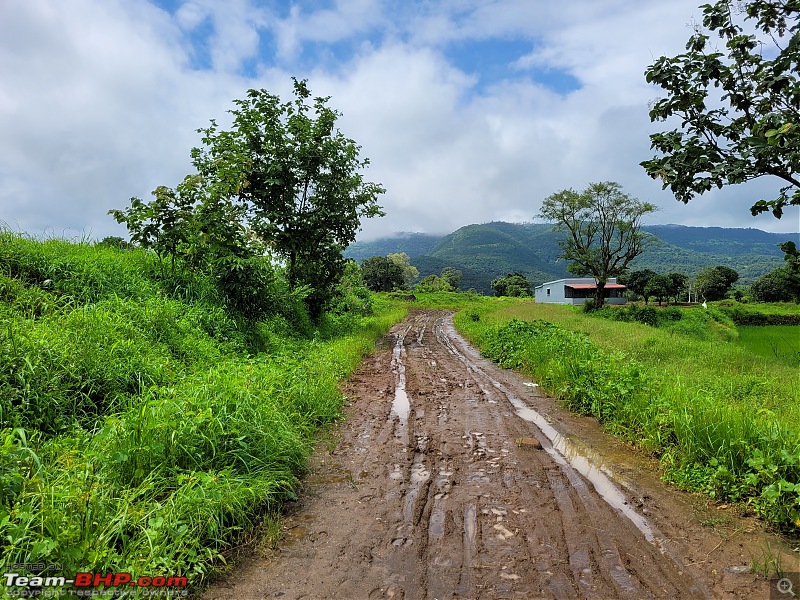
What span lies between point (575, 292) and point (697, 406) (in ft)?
199

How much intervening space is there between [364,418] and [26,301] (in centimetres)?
526

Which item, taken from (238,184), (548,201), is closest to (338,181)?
(238,184)

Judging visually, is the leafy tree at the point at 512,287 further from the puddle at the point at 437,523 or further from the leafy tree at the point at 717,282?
the puddle at the point at 437,523

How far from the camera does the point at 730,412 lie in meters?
5.21

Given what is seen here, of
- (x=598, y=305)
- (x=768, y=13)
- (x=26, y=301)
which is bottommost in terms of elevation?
(x=598, y=305)

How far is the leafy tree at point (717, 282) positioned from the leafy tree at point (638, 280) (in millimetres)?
8367

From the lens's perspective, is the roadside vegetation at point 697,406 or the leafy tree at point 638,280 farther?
the leafy tree at point 638,280

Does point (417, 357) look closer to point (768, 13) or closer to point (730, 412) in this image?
point (730, 412)

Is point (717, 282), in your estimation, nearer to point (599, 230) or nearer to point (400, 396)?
point (599, 230)

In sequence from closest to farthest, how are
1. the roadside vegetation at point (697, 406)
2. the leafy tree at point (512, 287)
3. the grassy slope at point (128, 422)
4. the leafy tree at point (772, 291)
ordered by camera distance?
the grassy slope at point (128, 422) < the roadside vegetation at point (697, 406) < the leafy tree at point (772, 291) < the leafy tree at point (512, 287)

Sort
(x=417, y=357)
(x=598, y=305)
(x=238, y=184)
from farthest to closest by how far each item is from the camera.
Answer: (x=598, y=305)
(x=417, y=357)
(x=238, y=184)

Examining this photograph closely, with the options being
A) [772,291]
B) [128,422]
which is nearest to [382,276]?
[772,291]

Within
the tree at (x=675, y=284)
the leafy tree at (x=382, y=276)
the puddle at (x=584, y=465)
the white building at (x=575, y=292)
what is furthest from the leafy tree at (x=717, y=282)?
the puddle at (x=584, y=465)

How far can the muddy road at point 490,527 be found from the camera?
3.04 meters
